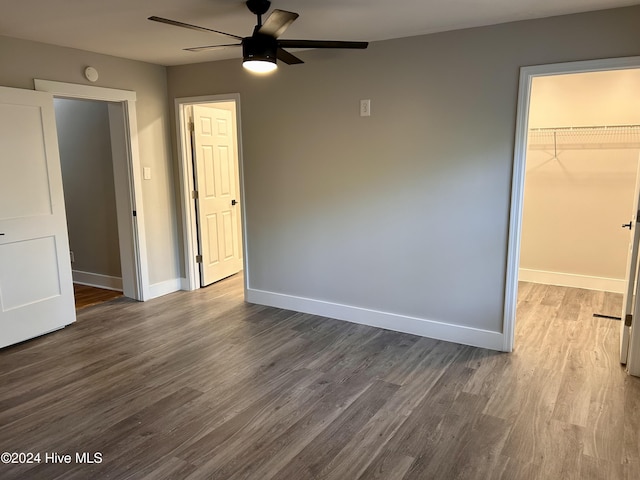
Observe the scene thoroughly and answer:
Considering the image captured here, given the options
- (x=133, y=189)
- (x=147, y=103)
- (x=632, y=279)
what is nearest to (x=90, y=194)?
(x=133, y=189)

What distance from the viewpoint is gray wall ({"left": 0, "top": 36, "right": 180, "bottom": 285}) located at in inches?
141

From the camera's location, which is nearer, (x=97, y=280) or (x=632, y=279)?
(x=632, y=279)

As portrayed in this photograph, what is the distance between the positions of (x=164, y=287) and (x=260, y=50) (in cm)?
321

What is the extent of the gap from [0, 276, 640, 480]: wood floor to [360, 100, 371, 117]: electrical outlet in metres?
1.84

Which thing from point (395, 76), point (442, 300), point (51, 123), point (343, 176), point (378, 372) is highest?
point (395, 76)

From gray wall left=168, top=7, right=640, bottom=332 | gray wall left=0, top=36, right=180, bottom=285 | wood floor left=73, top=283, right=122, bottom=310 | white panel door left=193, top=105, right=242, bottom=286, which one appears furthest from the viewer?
white panel door left=193, top=105, right=242, bottom=286

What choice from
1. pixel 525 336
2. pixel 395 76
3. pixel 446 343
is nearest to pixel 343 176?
pixel 395 76

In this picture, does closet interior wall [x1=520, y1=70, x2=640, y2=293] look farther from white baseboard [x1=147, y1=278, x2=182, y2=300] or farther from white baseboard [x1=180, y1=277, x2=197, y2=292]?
white baseboard [x1=147, y1=278, x2=182, y2=300]

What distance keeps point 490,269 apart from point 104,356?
3.01 metres

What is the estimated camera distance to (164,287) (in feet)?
16.3

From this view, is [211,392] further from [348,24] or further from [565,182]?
[565,182]

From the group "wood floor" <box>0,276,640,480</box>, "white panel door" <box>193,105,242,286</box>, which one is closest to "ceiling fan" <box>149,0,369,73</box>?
"wood floor" <box>0,276,640,480</box>

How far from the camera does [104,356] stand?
3422mm

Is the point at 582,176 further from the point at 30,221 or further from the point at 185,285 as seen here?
the point at 30,221
